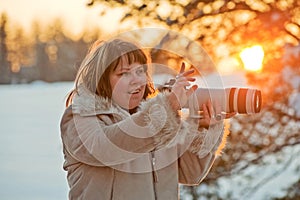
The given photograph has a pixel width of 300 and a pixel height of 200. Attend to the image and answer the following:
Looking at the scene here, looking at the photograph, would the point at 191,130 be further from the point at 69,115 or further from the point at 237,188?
the point at 237,188

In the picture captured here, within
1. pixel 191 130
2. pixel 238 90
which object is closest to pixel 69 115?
pixel 191 130

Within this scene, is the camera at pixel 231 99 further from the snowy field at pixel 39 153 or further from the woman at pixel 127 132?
the snowy field at pixel 39 153

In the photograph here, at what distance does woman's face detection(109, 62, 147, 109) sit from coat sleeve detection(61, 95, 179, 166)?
75 millimetres

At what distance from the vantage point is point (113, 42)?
1.70m

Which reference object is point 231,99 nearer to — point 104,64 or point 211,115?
point 211,115

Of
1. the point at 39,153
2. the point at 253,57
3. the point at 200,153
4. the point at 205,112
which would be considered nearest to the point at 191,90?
the point at 205,112

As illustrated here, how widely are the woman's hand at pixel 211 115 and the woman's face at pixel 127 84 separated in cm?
15

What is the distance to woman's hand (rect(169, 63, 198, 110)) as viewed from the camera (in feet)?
5.04

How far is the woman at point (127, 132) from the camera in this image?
155 cm

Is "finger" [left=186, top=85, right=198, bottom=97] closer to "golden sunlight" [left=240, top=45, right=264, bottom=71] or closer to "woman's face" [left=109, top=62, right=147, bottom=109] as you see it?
"woman's face" [left=109, top=62, right=147, bottom=109]

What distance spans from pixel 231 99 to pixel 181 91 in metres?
0.20

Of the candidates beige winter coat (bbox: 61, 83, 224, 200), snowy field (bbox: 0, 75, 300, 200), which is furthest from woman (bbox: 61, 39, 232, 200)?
snowy field (bbox: 0, 75, 300, 200)

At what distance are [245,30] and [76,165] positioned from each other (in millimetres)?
2051

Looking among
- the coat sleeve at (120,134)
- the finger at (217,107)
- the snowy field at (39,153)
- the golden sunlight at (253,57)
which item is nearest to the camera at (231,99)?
the finger at (217,107)
